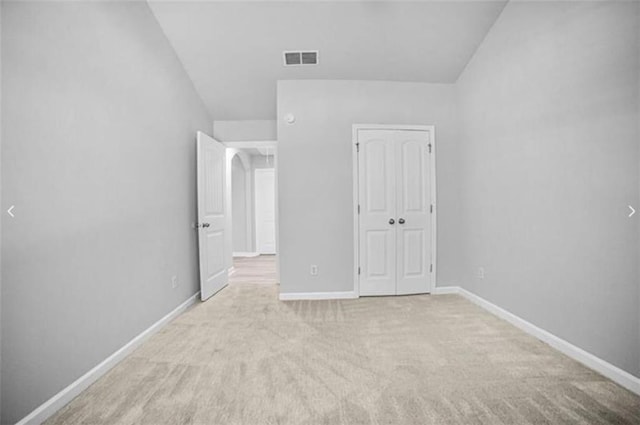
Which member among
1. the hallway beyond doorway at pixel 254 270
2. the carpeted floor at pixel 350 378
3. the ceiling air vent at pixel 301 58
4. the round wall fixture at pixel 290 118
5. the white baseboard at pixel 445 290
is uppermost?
the ceiling air vent at pixel 301 58

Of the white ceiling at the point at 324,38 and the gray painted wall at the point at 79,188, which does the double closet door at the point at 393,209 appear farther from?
the gray painted wall at the point at 79,188

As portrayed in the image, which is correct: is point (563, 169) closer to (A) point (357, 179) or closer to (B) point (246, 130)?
(A) point (357, 179)

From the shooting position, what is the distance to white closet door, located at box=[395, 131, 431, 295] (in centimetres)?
371

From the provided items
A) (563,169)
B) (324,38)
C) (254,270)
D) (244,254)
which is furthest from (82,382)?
(244,254)

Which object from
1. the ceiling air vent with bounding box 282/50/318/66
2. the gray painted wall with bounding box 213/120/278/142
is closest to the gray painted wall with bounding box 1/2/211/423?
the ceiling air vent with bounding box 282/50/318/66

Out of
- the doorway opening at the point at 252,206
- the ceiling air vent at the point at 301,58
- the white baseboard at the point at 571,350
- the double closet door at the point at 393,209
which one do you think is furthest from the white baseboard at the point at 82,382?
the doorway opening at the point at 252,206

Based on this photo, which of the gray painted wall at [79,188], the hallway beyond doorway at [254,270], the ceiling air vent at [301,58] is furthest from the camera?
the hallway beyond doorway at [254,270]

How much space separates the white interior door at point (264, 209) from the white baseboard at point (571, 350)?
5413 mm

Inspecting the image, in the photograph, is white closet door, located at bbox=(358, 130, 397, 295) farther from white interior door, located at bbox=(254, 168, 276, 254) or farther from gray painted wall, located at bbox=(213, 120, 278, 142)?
white interior door, located at bbox=(254, 168, 276, 254)

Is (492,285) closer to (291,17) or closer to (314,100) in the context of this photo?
(314,100)

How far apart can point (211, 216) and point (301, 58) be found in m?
2.17

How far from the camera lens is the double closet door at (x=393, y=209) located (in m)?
3.68

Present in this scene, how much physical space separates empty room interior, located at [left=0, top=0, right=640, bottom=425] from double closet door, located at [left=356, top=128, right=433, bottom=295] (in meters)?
0.03

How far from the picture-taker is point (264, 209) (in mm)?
7879
